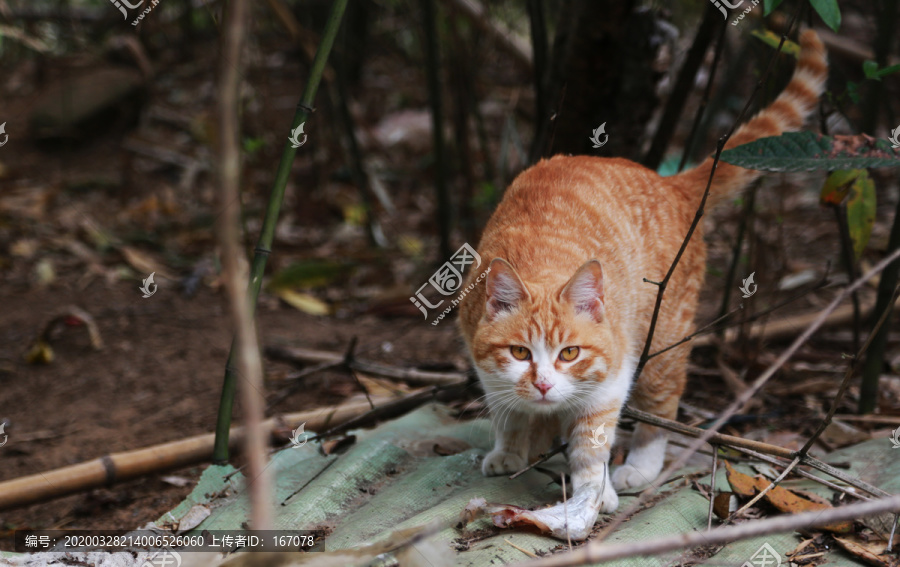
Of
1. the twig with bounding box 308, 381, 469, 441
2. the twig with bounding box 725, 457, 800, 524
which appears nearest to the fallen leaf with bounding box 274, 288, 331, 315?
the twig with bounding box 308, 381, 469, 441

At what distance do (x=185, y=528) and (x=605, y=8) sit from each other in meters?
2.70

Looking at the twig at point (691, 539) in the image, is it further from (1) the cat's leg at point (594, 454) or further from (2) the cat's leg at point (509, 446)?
(2) the cat's leg at point (509, 446)

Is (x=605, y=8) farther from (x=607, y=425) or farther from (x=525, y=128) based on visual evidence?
(x=525, y=128)

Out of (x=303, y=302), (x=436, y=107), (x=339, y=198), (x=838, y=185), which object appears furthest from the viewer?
(x=339, y=198)

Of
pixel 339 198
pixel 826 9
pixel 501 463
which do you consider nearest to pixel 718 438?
pixel 501 463

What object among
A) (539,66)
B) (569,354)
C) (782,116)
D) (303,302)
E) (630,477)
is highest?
(539,66)

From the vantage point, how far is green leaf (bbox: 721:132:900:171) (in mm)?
2291

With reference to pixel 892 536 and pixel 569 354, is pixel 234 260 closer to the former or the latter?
pixel 569 354

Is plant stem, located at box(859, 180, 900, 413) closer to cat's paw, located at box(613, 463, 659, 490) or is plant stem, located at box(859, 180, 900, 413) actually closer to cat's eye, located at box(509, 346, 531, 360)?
cat's paw, located at box(613, 463, 659, 490)

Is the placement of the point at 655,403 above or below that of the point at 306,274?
below

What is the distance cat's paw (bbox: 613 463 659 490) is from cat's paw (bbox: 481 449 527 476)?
1.14ft

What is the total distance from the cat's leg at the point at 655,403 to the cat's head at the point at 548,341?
1.27ft

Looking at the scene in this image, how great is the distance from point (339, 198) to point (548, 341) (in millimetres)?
4726

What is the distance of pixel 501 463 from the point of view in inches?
98.7
